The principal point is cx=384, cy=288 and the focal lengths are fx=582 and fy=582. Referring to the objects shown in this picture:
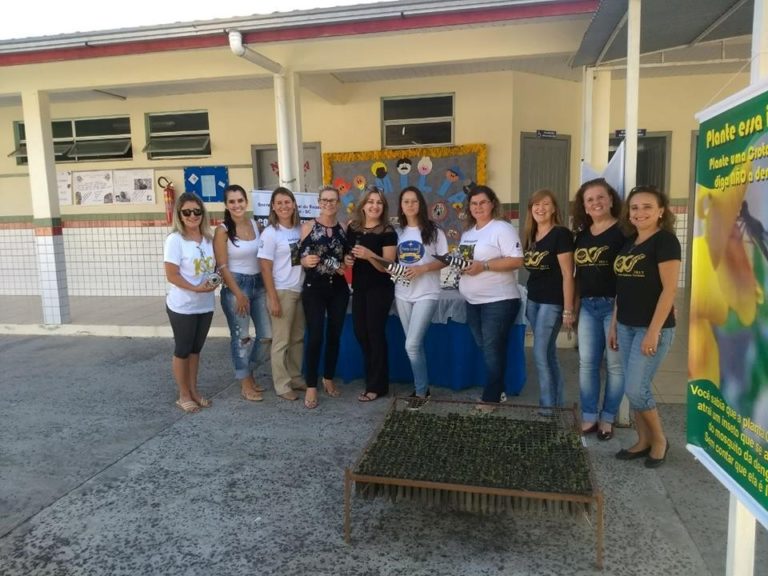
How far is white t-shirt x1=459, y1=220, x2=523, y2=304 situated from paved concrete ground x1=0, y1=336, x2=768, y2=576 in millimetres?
1153

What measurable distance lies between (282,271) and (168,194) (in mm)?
5142

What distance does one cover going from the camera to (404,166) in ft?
26.6

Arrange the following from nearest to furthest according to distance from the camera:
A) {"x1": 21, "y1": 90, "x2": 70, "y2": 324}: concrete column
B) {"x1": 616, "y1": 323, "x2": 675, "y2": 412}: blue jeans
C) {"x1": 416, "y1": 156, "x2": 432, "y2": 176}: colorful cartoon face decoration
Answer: {"x1": 616, "y1": 323, "x2": 675, "y2": 412}: blue jeans → {"x1": 21, "y1": 90, "x2": 70, "y2": 324}: concrete column → {"x1": 416, "y1": 156, "x2": 432, "y2": 176}: colorful cartoon face decoration

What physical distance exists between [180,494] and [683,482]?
2840 mm

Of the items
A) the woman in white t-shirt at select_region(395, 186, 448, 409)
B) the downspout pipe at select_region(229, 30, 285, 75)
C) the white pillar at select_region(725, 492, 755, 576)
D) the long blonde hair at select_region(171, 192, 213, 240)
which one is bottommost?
the white pillar at select_region(725, 492, 755, 576)

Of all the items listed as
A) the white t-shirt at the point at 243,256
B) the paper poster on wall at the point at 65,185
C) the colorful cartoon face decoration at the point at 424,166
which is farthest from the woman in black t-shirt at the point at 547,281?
the paper poster on wall at the point at 65,185

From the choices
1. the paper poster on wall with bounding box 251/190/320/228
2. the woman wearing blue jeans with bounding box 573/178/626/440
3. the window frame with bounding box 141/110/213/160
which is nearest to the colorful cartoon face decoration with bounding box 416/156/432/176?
the paper poster on wall with bounding box 251/190/320/228

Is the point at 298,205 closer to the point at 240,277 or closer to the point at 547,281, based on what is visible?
the point at 240,277

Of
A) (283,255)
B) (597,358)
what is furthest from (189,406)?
(597,358)

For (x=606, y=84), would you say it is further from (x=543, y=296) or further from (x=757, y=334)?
(x=757, y=334)

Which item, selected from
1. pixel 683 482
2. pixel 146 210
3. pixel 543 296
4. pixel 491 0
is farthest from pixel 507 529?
pixel 146 210

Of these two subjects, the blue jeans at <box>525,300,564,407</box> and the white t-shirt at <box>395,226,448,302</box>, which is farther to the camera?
the white t-shirt at <box>395,226,448,302</box>

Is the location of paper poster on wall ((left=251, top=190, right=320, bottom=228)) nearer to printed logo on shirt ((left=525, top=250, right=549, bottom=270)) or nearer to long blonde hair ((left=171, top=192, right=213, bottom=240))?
long blonde hair ((left=171, top=192, right=213, bottom=240))

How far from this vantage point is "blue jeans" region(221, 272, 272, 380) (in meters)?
4.53
